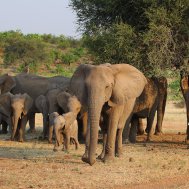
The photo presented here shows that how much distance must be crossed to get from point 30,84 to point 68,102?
543cm

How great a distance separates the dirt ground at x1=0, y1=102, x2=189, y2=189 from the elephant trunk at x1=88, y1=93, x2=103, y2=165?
39cm

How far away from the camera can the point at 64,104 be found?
1712 cm

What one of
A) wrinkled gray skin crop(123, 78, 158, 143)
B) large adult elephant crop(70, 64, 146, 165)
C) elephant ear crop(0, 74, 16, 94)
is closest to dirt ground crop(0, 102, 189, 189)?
large adult elephant crop(70, 64, 146, 165)

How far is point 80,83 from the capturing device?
1198 cm

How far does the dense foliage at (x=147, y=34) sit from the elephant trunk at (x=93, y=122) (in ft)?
21.5

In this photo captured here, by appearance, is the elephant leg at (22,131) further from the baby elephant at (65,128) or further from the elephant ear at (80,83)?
the elephant ear at (80,83)

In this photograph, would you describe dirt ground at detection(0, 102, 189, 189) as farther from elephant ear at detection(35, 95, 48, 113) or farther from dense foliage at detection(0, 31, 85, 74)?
dense foliage at detection(0, 31, 85, 74)

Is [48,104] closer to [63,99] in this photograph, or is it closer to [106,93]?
[63,99]

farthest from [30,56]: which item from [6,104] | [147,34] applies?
[147,34]

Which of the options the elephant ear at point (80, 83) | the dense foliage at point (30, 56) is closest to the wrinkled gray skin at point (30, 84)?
the elephant ear at point (80, 83)

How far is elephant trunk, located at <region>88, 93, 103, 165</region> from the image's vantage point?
11.1m

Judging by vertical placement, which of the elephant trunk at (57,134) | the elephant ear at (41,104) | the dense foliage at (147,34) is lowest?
the elephant trunk at (57,134)

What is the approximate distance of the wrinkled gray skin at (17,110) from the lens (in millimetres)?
17531

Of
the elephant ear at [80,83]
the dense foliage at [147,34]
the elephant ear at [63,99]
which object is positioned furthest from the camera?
the dense foliage at [147,34]
